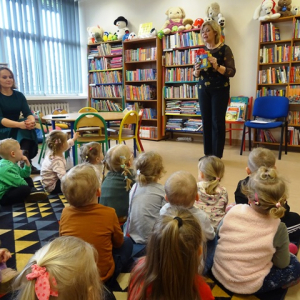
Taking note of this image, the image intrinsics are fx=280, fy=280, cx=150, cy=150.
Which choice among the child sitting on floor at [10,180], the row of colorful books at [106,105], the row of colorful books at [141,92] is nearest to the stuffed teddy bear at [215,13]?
the row of colorful books at [141,92]

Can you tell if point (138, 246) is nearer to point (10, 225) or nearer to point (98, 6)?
point (10, 225)

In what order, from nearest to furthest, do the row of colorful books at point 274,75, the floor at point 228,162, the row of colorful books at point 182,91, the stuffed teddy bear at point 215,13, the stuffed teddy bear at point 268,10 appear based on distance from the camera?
1. the floor at point 228,162
2. the stuffed teddy bear at point 268,10
3. the row of colorful books at point 274,75
4. the stuffed teddy bear at point 215,13
5. the row of colorful books at point 182,91

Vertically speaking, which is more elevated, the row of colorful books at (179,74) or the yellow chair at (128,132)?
the row of colorful books at (179,74)

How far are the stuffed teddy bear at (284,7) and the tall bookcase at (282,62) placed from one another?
0.26 feet

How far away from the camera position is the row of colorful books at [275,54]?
13.4 feet

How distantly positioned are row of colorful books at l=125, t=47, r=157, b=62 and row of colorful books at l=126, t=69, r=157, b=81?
0.73 ft

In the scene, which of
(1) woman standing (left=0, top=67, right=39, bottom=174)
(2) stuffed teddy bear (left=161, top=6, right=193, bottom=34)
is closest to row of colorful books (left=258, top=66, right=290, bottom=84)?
(2) stuffed teddy bear (left=161, top=6, right=193, bottom=34)

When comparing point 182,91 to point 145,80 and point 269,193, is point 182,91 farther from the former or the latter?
point 269,193

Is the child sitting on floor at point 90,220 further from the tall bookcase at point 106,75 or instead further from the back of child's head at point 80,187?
the tall bookcase at point 106,75

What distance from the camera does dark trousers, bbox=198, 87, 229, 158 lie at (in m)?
3.17

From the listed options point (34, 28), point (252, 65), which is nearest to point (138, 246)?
point (252, 65)

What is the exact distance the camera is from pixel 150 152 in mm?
1639

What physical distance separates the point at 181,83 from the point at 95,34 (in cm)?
216

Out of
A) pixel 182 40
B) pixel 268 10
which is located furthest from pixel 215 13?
pixel 268 10
